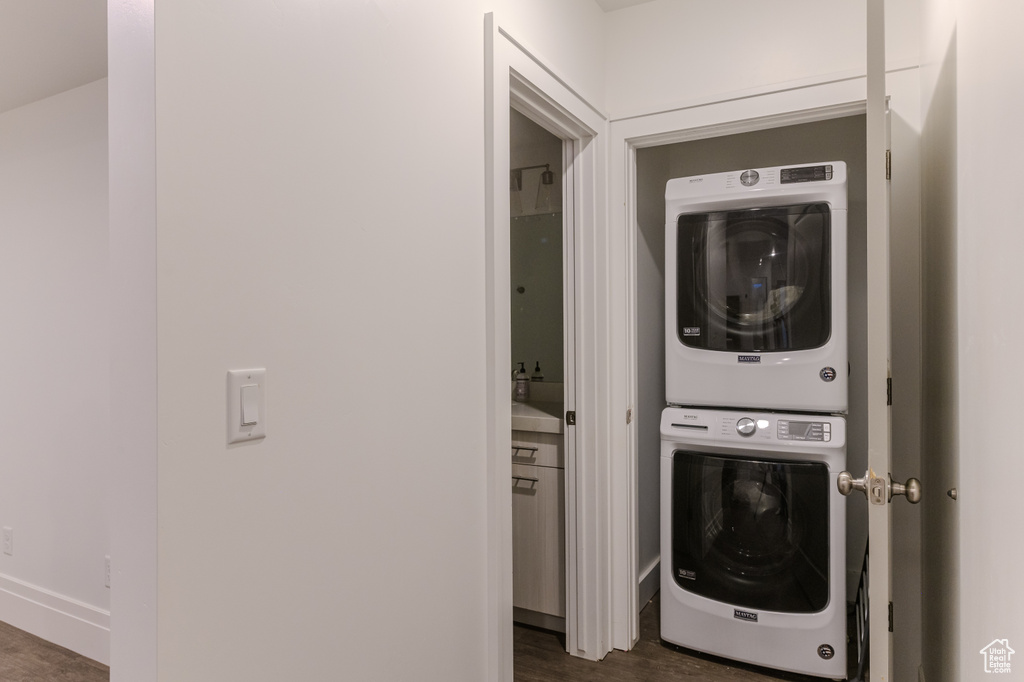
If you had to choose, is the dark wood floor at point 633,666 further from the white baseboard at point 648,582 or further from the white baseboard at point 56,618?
the white baseboard at point 56,618

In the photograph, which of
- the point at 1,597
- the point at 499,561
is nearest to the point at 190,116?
the point at 499,561

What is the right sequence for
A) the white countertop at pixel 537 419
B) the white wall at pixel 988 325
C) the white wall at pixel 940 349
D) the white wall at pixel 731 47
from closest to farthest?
the white wall at pixel 988 325, the white wall at pixel 940 349, the white wall at pixel 731 47, the white countertop at pixel 537 419

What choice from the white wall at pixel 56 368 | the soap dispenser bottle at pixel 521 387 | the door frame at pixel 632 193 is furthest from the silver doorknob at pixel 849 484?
the white wall at pixel 56 368

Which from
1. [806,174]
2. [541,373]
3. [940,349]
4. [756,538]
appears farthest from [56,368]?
[940,349]

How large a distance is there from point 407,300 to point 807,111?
5.51 ft

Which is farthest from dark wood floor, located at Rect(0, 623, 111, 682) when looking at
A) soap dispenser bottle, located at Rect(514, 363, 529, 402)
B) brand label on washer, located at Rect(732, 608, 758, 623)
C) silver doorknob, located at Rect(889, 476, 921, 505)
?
silver doorknob, located at Rect(889, 476, 921, 505)

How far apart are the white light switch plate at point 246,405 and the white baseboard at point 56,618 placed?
236cm

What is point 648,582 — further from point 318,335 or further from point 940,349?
point 318,335

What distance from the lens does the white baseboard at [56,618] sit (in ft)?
8.76

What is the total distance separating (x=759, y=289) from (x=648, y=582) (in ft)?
5.10

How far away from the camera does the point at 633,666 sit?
2398mm

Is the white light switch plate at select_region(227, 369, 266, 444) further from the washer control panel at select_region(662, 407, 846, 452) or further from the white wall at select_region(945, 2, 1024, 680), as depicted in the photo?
the washer control panel at select_region(662, 407, 846, 452)

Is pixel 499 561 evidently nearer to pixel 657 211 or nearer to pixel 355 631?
pixel 355 631

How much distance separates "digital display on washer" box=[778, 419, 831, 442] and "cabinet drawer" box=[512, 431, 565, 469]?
863mm
